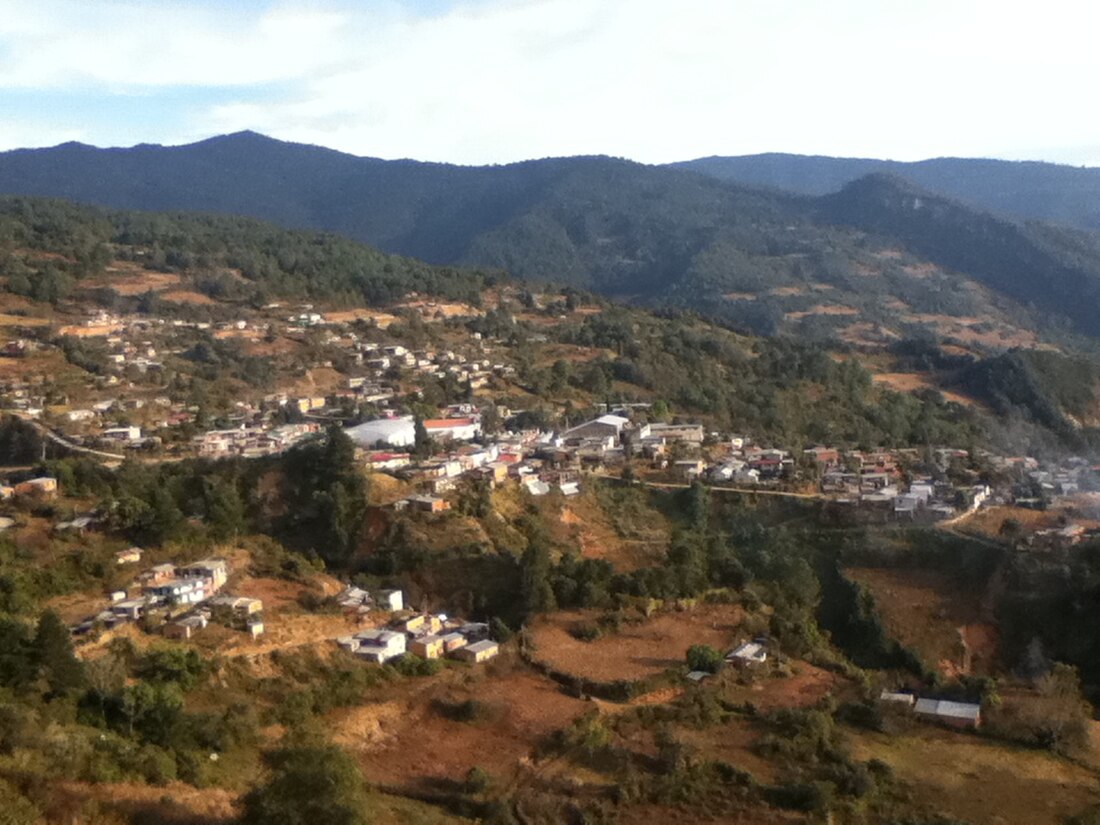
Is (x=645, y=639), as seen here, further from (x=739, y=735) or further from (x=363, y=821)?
(x=363, y=821)

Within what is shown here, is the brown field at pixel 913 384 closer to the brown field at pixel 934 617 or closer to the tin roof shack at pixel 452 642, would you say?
the brown field at pixel 934 617

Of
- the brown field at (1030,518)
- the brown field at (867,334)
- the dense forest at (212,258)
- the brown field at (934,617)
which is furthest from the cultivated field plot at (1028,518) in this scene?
the brown field at (867,334)

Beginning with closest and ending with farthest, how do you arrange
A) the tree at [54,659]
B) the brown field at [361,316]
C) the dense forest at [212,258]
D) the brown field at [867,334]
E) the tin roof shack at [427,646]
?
the tree at [54,659] < the tin roof shack at [427,646] < the dense forest at [212,258] < the brown field at [361,316] < the brown field at [867,334]

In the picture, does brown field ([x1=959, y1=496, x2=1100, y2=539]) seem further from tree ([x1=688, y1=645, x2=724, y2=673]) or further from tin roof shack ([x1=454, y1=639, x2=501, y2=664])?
tin roof shack ([x1=454, y1=639, x2=501, y2=664])

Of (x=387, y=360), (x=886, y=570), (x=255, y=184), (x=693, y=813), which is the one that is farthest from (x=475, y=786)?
(x=255, y=184)

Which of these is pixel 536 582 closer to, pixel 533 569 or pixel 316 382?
pixel 533 569
